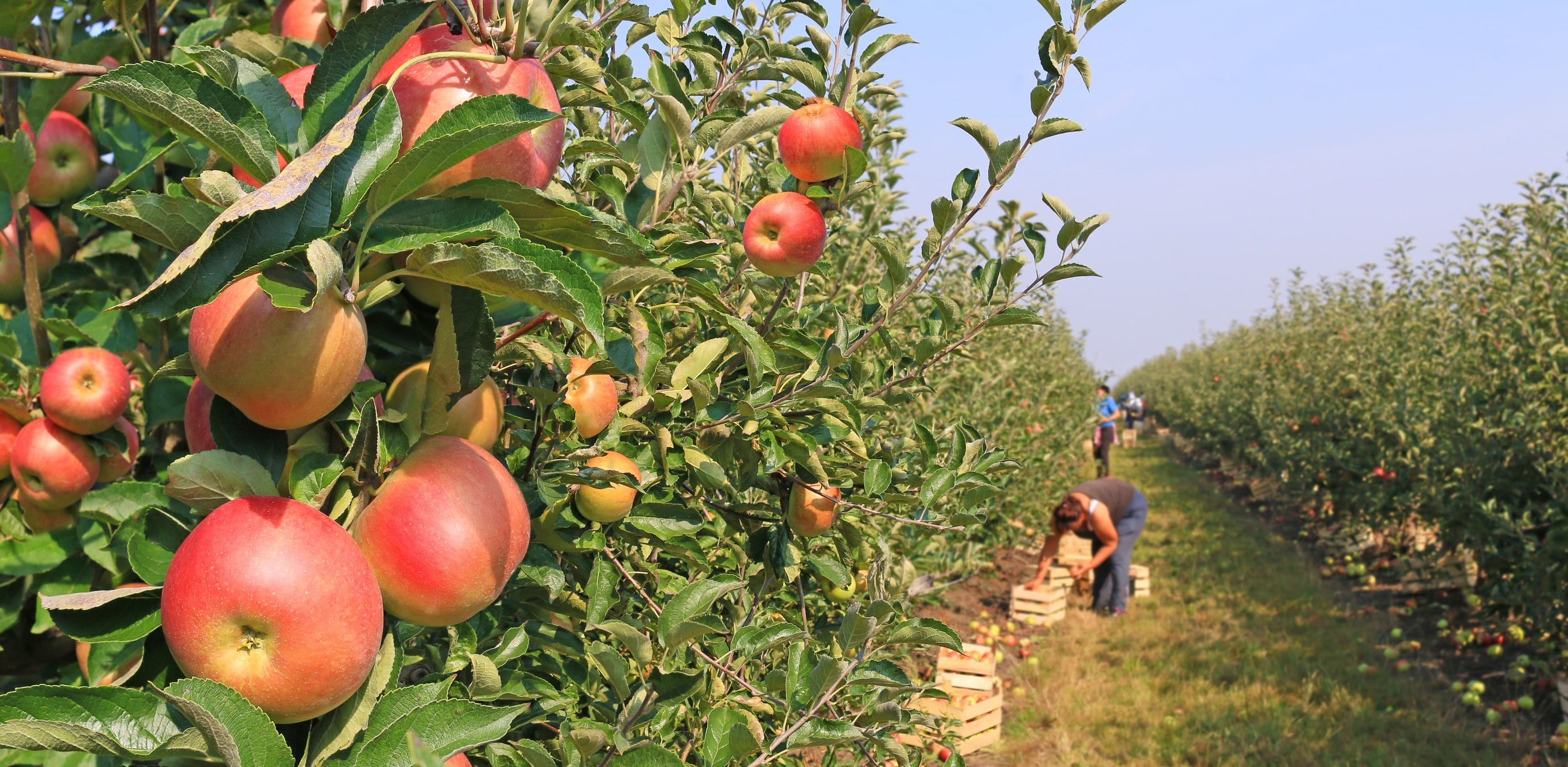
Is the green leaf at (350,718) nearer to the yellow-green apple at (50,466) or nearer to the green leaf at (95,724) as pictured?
the green leaf at (95,724)

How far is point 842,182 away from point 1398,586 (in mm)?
9487

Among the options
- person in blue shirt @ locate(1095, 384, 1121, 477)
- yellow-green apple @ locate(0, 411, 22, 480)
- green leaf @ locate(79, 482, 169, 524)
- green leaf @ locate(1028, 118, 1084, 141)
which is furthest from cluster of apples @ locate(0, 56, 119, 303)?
person in blue shirt @ locate(1095, 384, 1121, 477)

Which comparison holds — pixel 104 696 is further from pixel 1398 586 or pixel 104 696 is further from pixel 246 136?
pixel 1398 586

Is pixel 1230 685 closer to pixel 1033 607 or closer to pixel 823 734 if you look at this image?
pixel 1033 607

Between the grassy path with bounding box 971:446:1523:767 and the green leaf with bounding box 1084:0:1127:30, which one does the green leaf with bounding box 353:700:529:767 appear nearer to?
the green leaf with bounding box 1084:0:1127:30

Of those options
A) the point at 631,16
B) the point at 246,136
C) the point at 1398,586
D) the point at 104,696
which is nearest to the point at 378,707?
the point at 104,696

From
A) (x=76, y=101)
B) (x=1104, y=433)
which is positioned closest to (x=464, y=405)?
(x=76, y=101)

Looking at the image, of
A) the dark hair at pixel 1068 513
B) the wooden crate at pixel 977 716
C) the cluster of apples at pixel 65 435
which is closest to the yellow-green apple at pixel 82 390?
the cluster of apples at pixel 65 435

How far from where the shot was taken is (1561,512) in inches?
215

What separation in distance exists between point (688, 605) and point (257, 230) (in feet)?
2.60

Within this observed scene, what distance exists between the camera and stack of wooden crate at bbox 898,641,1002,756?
5121mm

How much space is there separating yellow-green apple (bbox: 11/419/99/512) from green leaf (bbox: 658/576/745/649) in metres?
0.97

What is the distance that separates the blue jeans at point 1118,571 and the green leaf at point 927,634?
25.3 ft

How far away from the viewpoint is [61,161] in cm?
161
